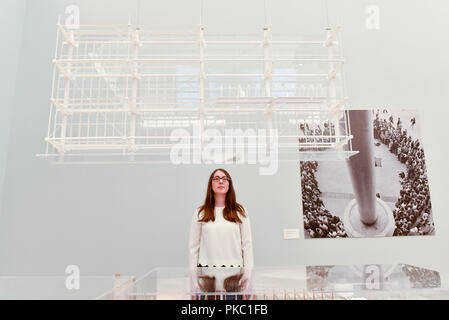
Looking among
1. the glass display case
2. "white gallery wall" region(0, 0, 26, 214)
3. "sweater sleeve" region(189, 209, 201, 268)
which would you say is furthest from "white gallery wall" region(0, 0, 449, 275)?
the glass display case

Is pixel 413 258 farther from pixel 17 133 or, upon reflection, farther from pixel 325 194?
pixel 17 133

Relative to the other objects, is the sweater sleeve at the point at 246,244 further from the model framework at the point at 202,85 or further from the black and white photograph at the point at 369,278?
the black and white photograph at the point at 369,278

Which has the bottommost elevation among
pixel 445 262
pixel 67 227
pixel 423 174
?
pixel 445 262

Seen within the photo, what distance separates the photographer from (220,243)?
1.80 metres

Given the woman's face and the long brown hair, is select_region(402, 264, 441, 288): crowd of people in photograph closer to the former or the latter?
the long brown hair

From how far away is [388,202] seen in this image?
2684mm

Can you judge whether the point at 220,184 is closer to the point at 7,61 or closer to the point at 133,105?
the point at 133,105

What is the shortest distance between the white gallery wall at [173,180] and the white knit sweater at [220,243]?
0.73m

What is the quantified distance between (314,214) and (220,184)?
1.08m

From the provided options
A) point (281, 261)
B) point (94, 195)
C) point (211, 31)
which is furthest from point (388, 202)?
point (94, 195)

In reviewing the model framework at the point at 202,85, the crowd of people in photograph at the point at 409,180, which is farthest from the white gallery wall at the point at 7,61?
the crowd of people in photograph at the point at 409,180

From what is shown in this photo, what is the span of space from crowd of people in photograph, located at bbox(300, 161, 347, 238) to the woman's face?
3.24 ft

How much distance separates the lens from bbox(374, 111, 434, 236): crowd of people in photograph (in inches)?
104
